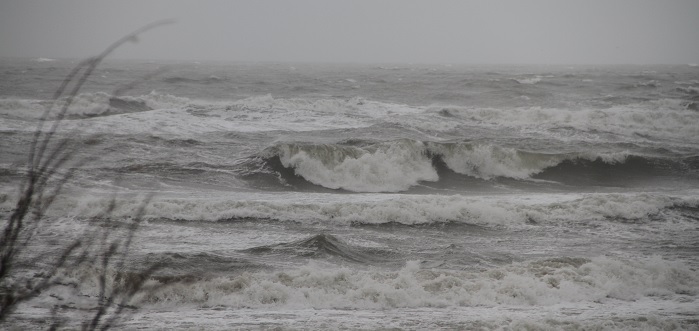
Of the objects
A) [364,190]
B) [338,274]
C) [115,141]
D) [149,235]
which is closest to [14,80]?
[115,141]

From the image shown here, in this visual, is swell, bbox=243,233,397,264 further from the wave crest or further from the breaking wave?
the wave crest

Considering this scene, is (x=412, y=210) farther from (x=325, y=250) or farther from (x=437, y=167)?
(x=437, y=167)

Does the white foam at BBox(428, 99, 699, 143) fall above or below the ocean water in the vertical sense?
above

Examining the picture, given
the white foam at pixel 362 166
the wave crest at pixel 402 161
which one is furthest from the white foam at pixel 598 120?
the white foam at pixel 362 166

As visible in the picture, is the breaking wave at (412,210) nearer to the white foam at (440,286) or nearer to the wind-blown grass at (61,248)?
the wind-blown grass at (61,248)

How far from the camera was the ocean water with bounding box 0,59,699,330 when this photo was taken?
7.69 meters

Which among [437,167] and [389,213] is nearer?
[389,213]

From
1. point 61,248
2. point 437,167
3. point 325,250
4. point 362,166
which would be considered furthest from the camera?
point 437,167

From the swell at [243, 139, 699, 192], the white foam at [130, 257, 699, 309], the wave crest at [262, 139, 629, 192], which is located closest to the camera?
the white foam at [130, 257, 699, 309]

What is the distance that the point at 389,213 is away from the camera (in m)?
12.9

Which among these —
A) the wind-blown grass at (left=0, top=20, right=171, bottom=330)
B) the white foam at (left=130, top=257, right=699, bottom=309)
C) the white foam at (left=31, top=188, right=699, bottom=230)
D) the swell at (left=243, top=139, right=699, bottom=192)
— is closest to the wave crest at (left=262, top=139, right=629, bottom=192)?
the swell at (left=243, top=139, right=699, bottom=192)

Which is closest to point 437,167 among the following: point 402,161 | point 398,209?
point 402,161

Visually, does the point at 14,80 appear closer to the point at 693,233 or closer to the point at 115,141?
the point at 115,141

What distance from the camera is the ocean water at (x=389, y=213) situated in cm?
769
